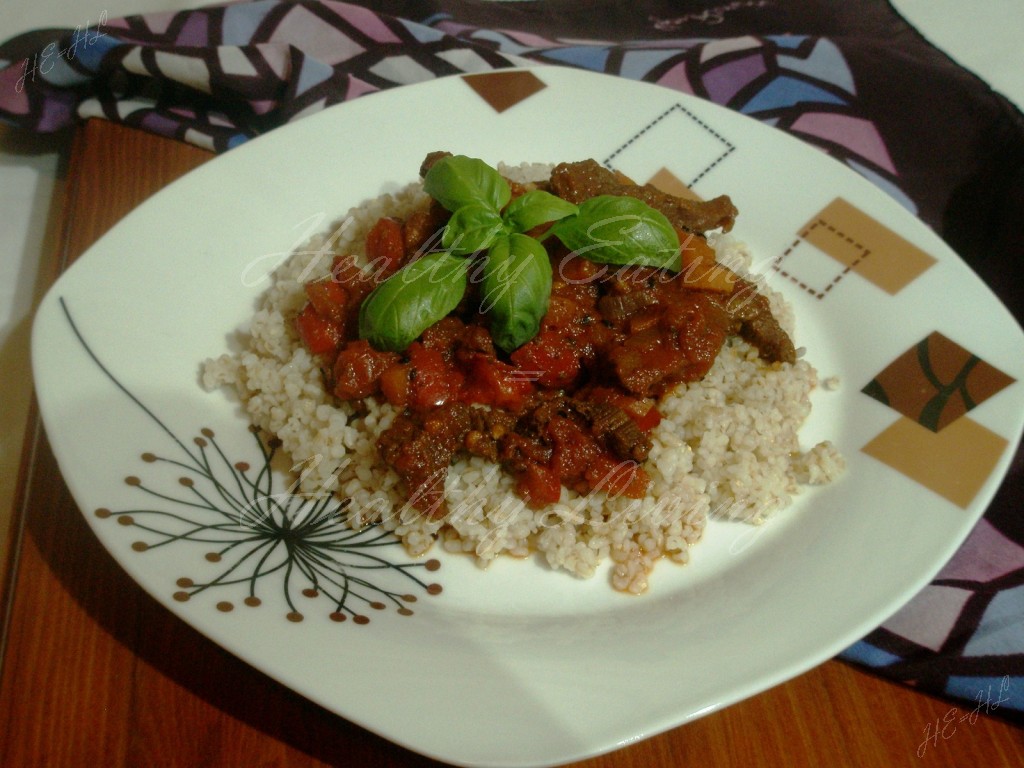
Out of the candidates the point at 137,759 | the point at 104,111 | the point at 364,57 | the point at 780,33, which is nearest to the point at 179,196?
the point at 104,111

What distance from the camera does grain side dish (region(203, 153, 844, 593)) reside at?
3.26 metres

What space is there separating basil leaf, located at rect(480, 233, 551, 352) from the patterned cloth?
2.32m

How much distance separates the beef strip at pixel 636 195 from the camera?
12.6ft

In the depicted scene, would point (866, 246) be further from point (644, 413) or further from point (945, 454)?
point (644, 413)

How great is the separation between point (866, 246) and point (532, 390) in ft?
6.79

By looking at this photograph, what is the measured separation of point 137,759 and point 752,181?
403cm

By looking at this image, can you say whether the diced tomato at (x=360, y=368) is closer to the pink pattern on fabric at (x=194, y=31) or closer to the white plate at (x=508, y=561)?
the white plate at (x=508, y=561)

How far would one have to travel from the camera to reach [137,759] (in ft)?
9.13

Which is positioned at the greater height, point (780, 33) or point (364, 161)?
point (780, 33)

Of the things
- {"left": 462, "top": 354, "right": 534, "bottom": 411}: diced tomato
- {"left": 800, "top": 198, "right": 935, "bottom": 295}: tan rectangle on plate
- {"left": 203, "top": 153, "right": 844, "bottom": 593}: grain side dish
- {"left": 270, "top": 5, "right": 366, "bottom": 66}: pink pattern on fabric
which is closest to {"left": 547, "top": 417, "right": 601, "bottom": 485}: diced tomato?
{"left": 203, "top": 153, "right": 844, "bottom": 593}: grain side dish

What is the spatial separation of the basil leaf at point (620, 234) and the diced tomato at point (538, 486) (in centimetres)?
93

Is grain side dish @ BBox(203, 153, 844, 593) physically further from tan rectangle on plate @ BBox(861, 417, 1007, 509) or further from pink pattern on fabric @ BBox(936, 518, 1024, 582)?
pink pattern on fabric @ BBox(936, 518, 1024, 582)

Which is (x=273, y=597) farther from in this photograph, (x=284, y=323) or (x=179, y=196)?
(x=179, y=196)

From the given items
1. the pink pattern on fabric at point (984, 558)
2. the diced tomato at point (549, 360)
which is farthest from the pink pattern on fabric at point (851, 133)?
the diced tomato at point (549, 360)
